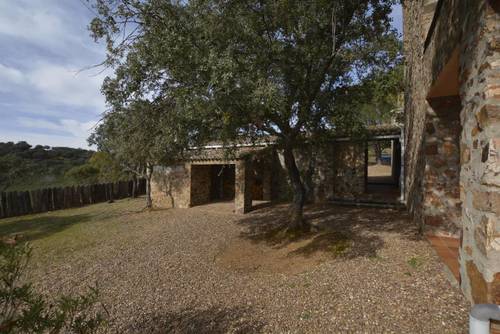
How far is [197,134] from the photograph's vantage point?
583 centimetres

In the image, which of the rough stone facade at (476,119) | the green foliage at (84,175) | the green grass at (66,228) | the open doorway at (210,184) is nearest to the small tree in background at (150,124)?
the green grass at (66,228)

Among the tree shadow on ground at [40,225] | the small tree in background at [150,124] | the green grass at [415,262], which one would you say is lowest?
the tree shadow on ground at [40,225]

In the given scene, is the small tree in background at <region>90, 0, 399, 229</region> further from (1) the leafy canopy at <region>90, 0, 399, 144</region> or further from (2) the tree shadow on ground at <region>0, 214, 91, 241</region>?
(2) the tree shadow on ground at <region>0, 214, 91, 241</region>

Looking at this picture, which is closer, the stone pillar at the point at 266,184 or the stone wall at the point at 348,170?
the stone wall at the point at 348,170

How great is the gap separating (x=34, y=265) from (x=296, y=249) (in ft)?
21.2

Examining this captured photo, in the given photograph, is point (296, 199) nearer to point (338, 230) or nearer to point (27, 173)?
point (338, 230)

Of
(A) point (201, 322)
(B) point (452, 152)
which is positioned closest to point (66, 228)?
(A) point (201, 322)

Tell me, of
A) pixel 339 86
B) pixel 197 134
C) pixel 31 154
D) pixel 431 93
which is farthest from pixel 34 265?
pixel 31 154

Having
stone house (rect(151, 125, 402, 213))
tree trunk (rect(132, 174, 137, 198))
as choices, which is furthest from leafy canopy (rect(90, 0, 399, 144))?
tree trunk (rect(132, 174, 137, 198))

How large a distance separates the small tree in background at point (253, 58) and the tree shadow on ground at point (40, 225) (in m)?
7.54

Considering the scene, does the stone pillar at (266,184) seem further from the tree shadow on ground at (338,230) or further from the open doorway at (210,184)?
the tree shadow on ground at (338,230)

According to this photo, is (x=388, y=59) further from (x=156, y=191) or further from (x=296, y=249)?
(x=156, y=191)

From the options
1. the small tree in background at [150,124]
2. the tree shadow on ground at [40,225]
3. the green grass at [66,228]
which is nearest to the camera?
the small tree in background at [150,124]

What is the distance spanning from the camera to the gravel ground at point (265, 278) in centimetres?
323
